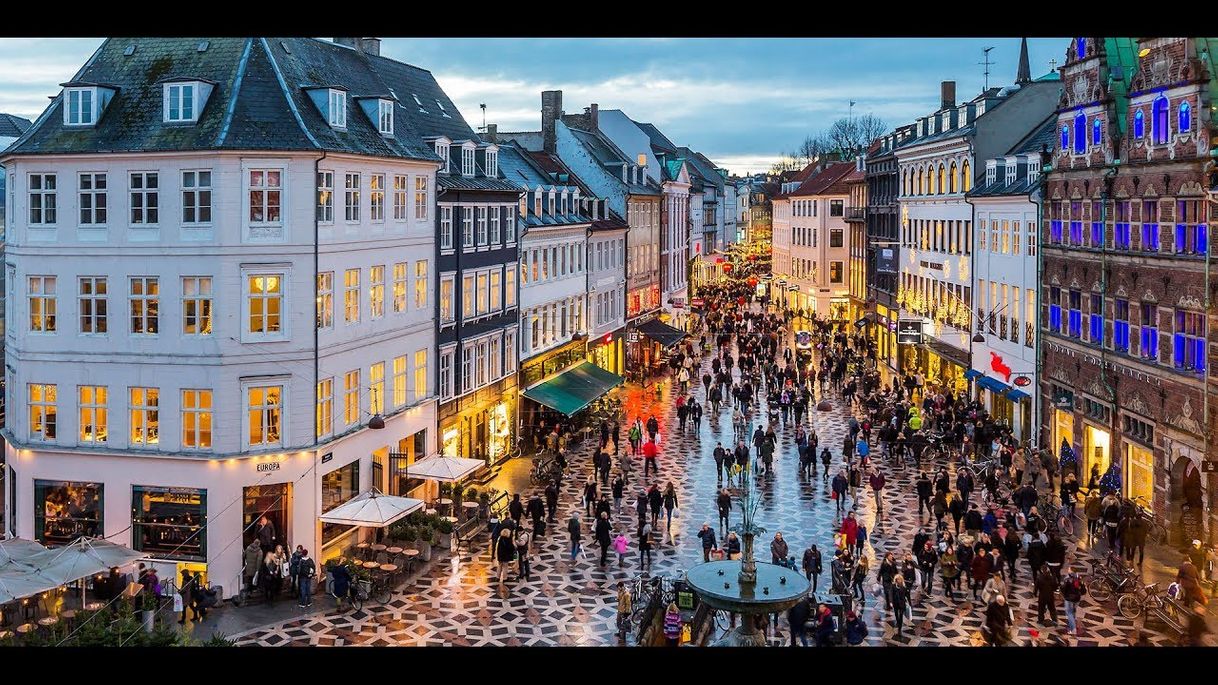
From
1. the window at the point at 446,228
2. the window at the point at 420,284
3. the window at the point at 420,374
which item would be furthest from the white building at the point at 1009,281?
the window at the point at 420,284

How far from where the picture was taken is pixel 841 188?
86562mm

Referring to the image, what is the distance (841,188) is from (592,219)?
124 ft

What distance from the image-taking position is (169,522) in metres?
25.3

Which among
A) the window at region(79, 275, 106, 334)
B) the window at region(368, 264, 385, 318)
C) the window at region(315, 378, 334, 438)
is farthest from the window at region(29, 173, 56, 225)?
the window at region(368, 264, 385, 318)

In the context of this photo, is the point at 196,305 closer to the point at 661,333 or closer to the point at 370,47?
the point at 370,47

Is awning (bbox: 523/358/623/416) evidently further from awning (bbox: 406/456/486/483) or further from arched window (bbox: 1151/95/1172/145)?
arched window (bbox: 1151/95/1172/145)

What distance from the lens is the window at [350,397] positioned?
2847 centimetres

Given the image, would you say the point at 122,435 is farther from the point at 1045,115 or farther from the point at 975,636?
the point at 1045,115

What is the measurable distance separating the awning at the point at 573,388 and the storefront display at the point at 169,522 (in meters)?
17.6

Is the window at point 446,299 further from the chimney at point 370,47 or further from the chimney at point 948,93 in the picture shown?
the chimney at point 948,93

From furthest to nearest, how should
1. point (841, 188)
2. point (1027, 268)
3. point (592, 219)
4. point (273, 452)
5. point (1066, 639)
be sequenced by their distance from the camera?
point (841, 188), point (592, 219), point (1027, 268), point (273, 452), point (1066, 639)

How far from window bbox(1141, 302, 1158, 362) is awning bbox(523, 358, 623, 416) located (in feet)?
64.6

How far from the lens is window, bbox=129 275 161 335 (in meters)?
25.7
